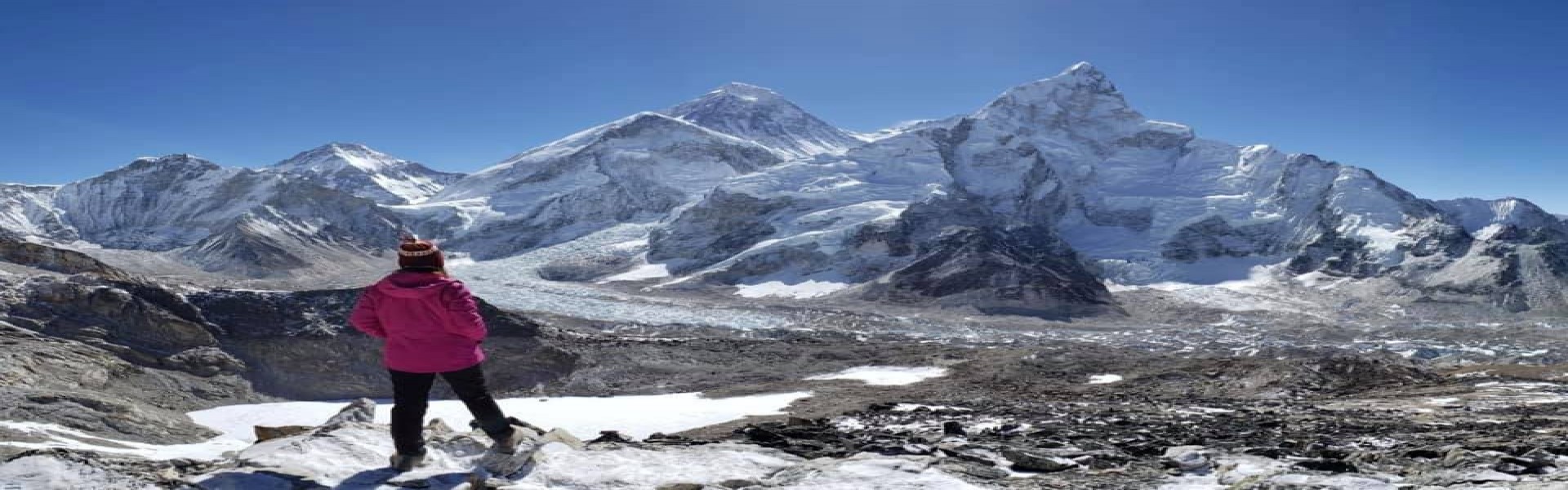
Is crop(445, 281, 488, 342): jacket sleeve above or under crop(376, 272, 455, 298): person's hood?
under

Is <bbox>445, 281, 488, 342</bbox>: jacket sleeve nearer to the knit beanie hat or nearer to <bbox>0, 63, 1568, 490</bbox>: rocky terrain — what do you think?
the knit beanie hat

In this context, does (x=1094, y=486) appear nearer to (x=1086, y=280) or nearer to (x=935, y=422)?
(x=935, y=422)

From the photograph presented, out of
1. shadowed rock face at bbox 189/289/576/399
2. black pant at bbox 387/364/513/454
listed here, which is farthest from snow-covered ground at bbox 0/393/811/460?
black pant at bbox 387/364/513/454

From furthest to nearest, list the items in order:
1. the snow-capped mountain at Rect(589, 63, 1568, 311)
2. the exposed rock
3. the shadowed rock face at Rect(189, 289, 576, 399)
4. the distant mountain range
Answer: the snow-capped mountain at Rect(589, 63, 1568, 311) < the distant mountain range < the shadowed rock face at Rect(189, 289, 576, 399) < the exposed rock

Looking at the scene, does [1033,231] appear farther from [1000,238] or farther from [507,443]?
[507,443]

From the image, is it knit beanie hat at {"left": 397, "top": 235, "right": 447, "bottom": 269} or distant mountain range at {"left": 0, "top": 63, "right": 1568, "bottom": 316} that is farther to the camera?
distant mountain range at {"left": 0, "top": 63, "right": 1568, "bottom": 316}

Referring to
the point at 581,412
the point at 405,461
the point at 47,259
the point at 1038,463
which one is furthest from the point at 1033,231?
the point at 405,461

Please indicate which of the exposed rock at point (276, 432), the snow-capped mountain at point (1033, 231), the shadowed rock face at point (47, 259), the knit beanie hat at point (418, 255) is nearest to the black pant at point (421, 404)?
the knit beanie hat at point (418, 255)
